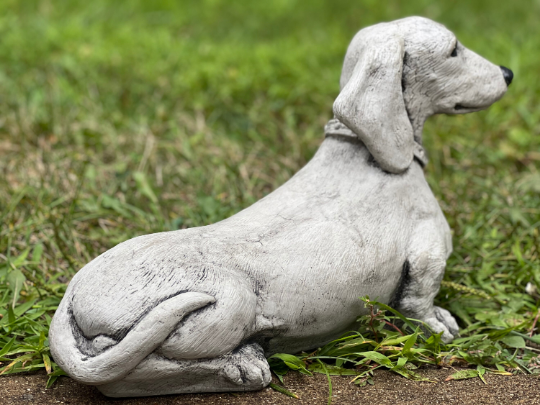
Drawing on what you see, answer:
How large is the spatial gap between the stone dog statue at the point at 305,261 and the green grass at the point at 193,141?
476 mm

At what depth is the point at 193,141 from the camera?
4785 mm

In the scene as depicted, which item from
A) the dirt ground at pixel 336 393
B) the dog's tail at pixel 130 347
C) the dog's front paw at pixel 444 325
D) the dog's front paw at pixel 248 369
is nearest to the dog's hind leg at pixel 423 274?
the dog's front paw at pixel 444 325

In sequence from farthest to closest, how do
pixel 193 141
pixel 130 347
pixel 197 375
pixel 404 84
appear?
pixel 193 141 < pixel 404 84 < pixel 197 375 < pixel 130 347

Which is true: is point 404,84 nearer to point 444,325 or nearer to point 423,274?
point 423,274

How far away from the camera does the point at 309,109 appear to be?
537 centimetres

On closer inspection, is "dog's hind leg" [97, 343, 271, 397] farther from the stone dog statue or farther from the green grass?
the green grass

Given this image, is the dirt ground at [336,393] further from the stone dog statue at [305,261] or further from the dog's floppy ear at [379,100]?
the dog's floppy ear at [379,100]

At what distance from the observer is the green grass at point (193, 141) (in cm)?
317

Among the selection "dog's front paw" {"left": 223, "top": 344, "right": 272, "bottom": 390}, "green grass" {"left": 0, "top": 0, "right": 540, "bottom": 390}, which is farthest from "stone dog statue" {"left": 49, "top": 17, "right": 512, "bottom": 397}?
"green grass" {"left": 0, "top": 0, "right": 540, "bottom": 390}

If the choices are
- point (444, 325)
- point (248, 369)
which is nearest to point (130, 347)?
point (248, 369)

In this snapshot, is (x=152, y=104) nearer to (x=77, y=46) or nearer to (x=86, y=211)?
(x=77, y=46)

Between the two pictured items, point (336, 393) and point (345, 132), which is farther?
point (345, 132)

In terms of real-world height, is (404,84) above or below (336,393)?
above

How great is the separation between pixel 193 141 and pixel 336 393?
2811 millimetres
